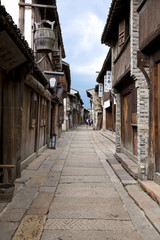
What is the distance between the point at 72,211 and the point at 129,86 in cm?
499

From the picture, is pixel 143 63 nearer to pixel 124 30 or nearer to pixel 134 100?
pixel 134 100

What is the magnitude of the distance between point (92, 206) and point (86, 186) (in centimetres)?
120

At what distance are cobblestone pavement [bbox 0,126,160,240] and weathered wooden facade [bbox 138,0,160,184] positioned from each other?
3.21 feet

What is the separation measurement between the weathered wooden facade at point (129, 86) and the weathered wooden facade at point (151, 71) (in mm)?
211

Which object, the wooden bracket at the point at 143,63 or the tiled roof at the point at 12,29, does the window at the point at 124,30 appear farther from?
the tiled roof at the point at 12,29

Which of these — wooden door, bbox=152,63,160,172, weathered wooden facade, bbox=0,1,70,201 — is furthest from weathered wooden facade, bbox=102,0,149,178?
weathered wooden facade, bbox=0,1,70,201

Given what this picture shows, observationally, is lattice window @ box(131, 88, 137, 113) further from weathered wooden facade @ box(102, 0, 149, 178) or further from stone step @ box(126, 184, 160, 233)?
stone step @ box(126, 184, 160, 233)

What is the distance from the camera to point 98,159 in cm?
848

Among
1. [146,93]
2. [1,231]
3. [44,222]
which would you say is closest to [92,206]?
[44,222]

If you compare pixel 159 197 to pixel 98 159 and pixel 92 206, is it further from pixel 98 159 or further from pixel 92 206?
pixel 98 159

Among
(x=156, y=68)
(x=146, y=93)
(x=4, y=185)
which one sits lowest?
(x=4, y=185)

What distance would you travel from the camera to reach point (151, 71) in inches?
195

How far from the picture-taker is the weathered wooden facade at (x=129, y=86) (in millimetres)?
5133

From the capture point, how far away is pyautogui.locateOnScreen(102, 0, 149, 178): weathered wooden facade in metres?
5.13
